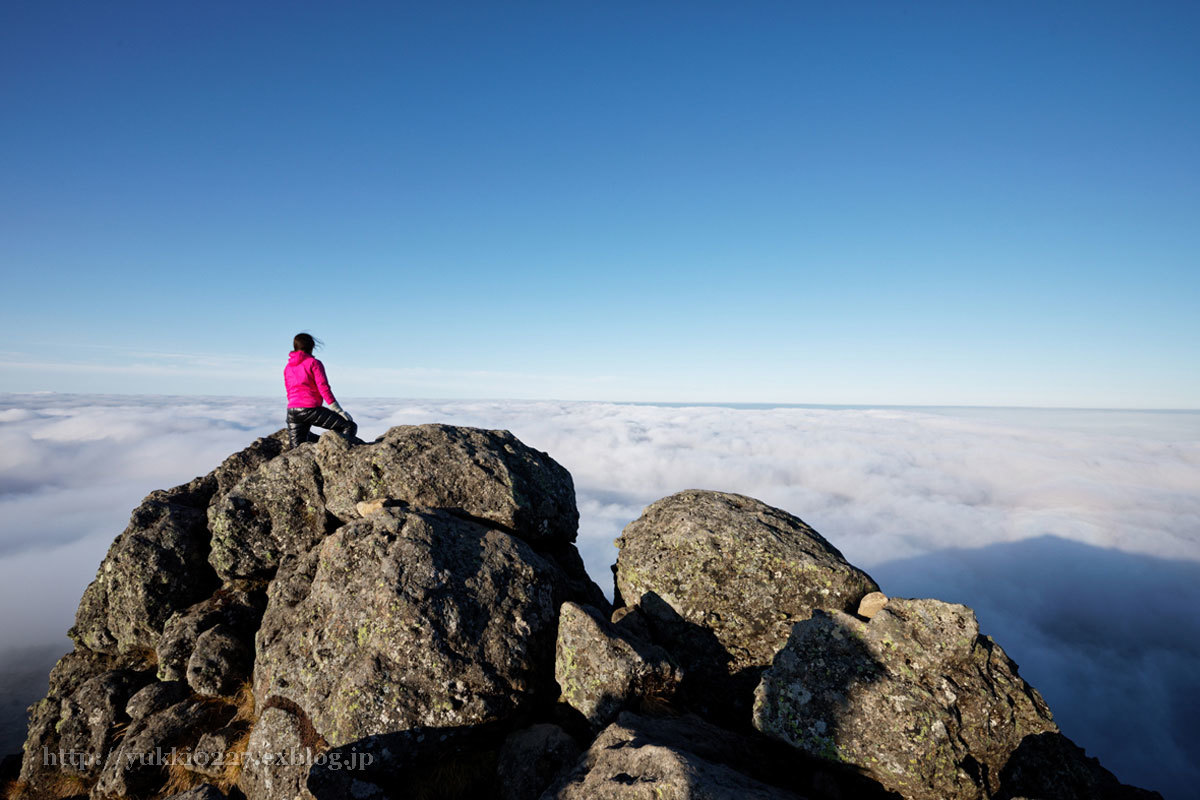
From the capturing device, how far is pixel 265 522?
15.8 metres

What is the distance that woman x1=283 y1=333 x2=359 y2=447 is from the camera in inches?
675

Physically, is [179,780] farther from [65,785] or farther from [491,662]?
[491,662]

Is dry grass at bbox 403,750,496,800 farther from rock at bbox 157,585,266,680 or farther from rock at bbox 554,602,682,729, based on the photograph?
rock at bbox 157,585,266,680

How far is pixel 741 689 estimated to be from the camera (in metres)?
13.0

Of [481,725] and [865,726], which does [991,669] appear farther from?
[481,725]

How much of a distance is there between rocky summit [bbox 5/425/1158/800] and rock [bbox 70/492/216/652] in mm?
78

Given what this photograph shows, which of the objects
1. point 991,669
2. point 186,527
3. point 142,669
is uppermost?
point 186,527

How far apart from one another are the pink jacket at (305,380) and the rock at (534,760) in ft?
41.7

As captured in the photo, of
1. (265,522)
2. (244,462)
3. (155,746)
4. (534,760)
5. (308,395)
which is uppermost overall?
(308,395)

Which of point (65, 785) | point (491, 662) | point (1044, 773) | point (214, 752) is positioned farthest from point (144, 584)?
point (1044, 773)

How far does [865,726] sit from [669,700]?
391 cm

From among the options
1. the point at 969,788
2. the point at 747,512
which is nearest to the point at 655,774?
the point at 969,788

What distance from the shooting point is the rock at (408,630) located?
1035 cm

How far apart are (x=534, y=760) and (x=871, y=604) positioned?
9.19 m
